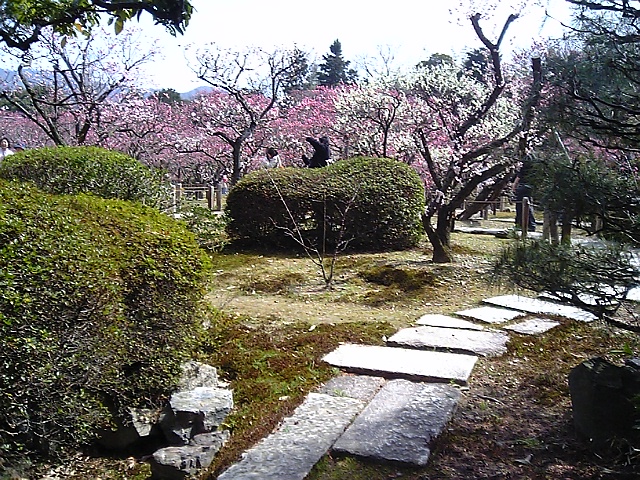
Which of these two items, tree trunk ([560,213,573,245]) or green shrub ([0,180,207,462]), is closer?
green shrub ([0,180,207,462])

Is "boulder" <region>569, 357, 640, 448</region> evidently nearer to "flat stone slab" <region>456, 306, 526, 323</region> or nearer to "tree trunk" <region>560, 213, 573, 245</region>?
"tree trunk" <region>560, 213, 573, 245</region>

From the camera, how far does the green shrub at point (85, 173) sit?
18.4 feet

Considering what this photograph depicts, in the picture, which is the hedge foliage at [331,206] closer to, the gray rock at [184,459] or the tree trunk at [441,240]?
the tree trunk at [441,240]

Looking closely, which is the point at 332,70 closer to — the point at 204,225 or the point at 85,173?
the point at 204,225

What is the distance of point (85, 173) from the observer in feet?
18.6

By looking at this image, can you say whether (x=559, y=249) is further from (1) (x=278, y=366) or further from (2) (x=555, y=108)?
(1) (x=278, y=366)

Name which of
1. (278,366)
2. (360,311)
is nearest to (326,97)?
(360,311)

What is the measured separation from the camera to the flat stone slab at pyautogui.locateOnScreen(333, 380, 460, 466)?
2248 mm

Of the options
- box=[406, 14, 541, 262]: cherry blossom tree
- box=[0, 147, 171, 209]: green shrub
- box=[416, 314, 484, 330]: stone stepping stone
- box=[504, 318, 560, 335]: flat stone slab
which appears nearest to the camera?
box=[504, 318, 560, 335]: flat stone slab

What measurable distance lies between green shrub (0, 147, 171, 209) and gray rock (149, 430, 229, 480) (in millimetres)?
3644

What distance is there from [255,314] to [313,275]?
170cm

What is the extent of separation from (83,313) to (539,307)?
147 inches

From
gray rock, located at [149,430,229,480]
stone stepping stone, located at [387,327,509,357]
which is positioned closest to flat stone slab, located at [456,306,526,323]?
stone stepping stone, located at [387,327,509,357]

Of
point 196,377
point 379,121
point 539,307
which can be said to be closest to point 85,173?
point 196,377
